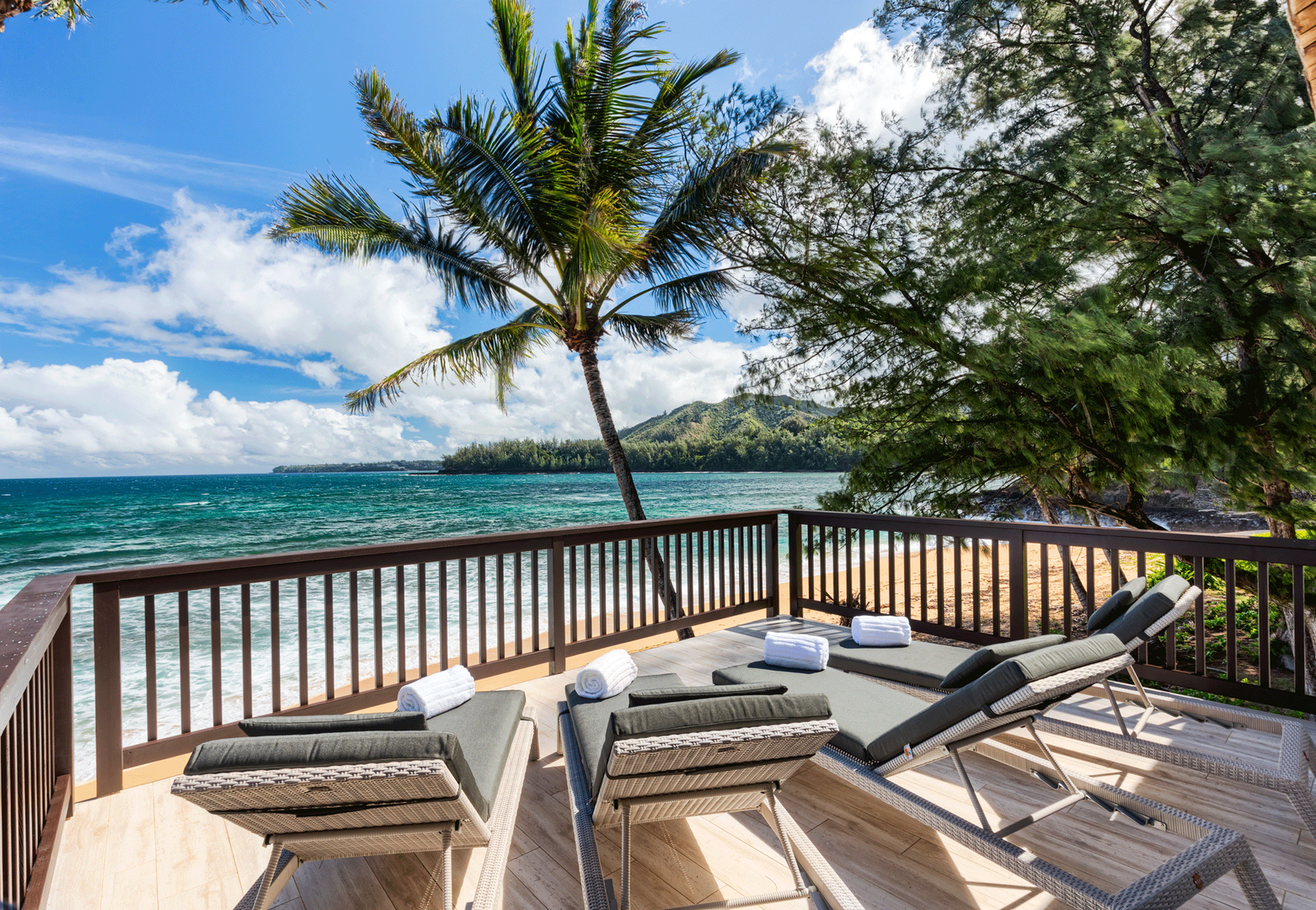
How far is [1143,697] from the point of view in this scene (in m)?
2.50

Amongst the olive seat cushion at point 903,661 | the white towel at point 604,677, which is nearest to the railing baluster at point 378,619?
the white towel at point 604,677

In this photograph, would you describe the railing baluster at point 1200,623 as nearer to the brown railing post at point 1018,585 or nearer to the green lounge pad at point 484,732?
the brown railing post at point 1018,585

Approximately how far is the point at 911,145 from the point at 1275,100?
2534mm

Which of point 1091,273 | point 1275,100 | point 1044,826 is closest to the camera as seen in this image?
point 1044,826

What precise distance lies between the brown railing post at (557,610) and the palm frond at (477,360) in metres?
3.54

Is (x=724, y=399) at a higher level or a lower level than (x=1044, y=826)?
higher

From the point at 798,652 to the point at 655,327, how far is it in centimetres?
521

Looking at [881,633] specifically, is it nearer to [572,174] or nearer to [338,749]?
[338,749]

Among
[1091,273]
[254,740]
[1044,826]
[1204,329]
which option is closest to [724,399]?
[1091,273]

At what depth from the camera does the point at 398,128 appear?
5324mm

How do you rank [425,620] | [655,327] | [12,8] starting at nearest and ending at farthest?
[12,8], [425,620], [655,327]

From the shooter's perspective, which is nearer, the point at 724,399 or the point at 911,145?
the point at 911,145

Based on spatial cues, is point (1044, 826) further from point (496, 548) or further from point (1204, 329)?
point (1204, 329)

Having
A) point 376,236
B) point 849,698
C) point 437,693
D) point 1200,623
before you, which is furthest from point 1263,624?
point 376,236
